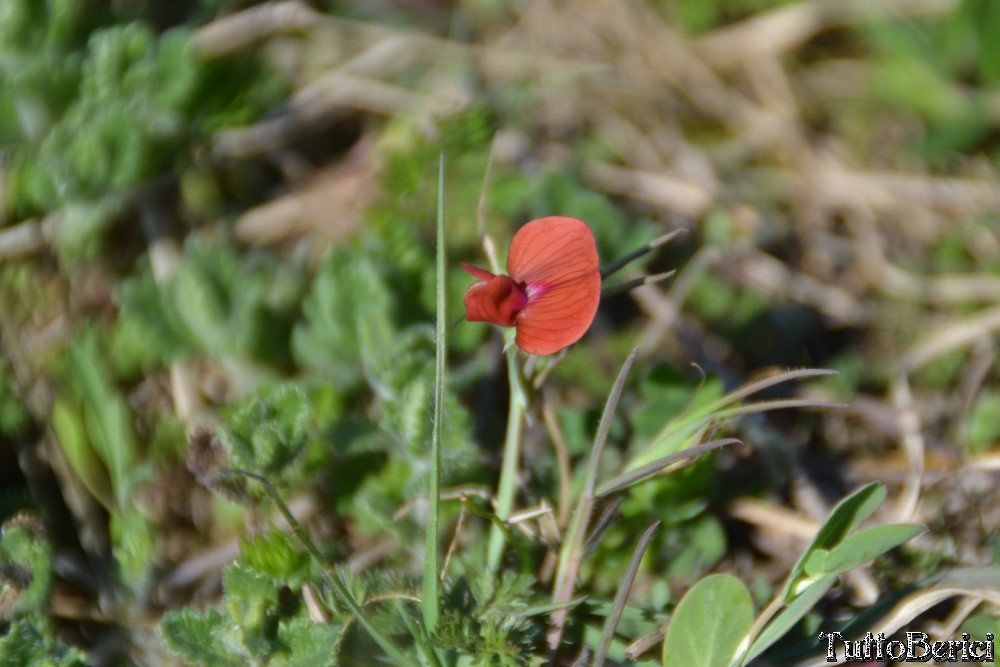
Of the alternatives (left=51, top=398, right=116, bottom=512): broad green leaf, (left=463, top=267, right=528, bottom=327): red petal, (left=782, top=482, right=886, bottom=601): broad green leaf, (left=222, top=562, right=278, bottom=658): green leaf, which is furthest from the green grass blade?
(left=51, top=398, right=116, bottom=512): broad green leaf

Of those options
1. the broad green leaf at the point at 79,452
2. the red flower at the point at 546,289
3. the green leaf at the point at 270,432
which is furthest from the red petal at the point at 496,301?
the broad green leaf at the point at 79,452

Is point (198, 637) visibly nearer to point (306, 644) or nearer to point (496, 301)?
point (306, 644)

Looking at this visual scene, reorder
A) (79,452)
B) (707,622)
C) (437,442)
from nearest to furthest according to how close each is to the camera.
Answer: (437,442) < (707,622) < (79,452)

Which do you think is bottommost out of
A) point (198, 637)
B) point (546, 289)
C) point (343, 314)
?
point (198, 637)

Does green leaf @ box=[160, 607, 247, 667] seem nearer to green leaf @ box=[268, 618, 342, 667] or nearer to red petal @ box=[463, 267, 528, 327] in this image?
green leaf @ box=[268, 618, 342, 667]

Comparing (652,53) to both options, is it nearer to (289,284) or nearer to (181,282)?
(289,284)

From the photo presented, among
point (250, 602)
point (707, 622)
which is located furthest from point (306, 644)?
point (707, 622)
